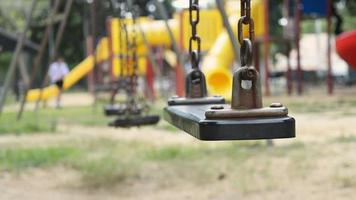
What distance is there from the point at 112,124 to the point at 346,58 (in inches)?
74.4

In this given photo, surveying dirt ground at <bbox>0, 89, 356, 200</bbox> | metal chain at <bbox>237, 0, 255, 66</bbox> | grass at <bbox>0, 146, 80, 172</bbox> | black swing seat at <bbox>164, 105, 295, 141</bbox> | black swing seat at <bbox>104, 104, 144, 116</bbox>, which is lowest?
dirt ground at <bbox>0, 89, 356, 200</bbox>

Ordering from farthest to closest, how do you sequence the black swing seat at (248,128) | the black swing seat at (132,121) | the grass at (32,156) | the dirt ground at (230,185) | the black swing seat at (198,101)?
1. the grass at (32,156)
2. the black swing seat at (132,121)
3. the dirt ground at (230,185)
4. the black swing seat at (198,101)
5. the black swing seat at (248,128)

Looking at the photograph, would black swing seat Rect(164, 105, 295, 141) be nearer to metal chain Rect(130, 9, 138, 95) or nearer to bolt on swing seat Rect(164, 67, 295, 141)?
bolt on swing seat Rect(164, 67, 295, 141)

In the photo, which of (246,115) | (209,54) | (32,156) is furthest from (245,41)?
(209,54)

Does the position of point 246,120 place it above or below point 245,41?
below

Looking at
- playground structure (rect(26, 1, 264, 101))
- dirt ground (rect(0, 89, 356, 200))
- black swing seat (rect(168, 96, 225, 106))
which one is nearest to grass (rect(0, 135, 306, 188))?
dirt ground (rect(0, 89, 356, 200))

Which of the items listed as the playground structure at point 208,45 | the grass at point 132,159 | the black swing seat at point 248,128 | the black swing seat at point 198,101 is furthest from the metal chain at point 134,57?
the playground structure at point 208,45

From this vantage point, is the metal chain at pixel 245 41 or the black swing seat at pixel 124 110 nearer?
the metal chain at pixel 245 41

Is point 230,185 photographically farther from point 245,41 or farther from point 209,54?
point 209,54

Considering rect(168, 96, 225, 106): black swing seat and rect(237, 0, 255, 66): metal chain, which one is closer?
rect(237, 0, 255, 66): metal chain

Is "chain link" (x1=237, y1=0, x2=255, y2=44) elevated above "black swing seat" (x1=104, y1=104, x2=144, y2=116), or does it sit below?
above

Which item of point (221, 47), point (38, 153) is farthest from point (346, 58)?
point (221, 47)

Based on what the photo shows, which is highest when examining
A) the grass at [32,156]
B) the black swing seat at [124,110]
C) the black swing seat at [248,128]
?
the black swing seat at [248,128]

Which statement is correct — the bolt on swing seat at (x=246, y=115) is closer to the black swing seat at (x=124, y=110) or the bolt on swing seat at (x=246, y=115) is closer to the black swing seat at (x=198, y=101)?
the black swing seat at (x=198, y=101)
